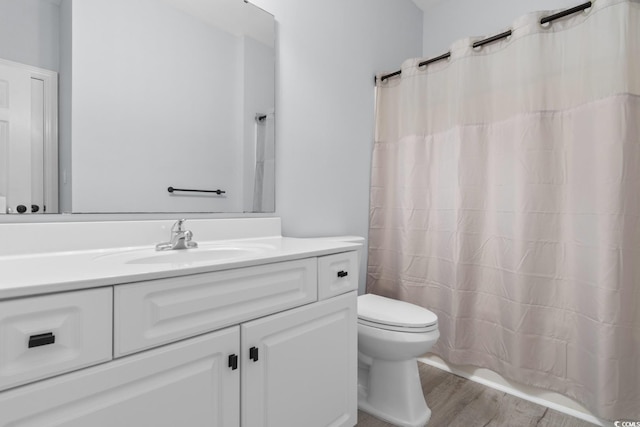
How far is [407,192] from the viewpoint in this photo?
6.86ft

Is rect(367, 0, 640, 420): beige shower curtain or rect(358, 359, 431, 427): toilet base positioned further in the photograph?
rect(358, 359, 431, 427): toilet base

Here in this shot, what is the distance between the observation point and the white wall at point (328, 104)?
5.78ft

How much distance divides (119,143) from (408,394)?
5.17 ft

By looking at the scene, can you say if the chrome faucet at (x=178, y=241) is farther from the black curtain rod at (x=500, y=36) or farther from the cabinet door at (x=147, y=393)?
the black curtain rod at (x=500, y=36)

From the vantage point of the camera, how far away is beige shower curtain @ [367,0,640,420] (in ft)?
4.51

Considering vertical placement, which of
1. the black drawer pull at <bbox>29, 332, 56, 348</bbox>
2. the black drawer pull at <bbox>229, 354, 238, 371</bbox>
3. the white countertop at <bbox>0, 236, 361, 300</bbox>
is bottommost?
the black drawer pull at <bbox>229, 354, 238, 371</bbox>

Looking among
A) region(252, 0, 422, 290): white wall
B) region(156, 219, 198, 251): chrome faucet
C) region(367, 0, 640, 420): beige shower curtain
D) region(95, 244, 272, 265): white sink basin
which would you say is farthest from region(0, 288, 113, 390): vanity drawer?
region(367, 0, 640, 420): beige shower curtain

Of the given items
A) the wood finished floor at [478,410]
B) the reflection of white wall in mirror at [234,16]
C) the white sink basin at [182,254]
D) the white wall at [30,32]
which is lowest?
the wood finished floor at [478,410]

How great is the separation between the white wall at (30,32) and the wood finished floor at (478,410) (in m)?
1.85

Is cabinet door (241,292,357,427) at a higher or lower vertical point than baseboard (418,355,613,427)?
higher

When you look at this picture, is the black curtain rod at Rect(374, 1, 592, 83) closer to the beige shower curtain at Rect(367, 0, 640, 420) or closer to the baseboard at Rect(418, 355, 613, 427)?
the beige shower curtain at Rect(367, 0, 640, 420)

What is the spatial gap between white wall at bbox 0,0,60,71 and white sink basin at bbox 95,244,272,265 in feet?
2.12

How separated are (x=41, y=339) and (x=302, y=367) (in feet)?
2.41

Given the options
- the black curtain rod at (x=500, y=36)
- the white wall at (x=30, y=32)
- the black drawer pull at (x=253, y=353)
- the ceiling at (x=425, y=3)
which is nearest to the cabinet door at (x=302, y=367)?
the black drawer pull at (x=253, y=353)
